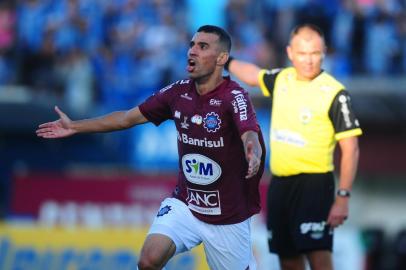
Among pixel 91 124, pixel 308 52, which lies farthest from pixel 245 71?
pixel 91 124

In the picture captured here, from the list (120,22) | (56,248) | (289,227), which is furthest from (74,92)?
(289,227)

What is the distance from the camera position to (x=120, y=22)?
17.9 m

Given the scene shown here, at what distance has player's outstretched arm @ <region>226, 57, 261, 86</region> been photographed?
400 inches

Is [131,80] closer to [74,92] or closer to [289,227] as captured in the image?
[74,92]

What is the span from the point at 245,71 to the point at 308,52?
2.71 ft

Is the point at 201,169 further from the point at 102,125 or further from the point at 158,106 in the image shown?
the point at 102,125

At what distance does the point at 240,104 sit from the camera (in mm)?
8422

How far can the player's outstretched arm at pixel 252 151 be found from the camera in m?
7.73

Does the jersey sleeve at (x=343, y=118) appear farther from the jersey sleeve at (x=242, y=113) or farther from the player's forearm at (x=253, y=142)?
the player's forearm at (x=253, y=142)

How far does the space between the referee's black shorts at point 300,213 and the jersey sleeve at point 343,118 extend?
0.50m

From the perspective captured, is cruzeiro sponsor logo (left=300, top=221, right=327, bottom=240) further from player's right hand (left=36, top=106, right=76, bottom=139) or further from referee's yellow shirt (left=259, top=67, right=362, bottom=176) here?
player's right hand (left=36, top=106, right=76, bottom=139)

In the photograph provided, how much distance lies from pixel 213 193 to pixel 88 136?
9034 mm

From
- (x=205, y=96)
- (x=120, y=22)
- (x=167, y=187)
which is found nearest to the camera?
(x=205, y=96)

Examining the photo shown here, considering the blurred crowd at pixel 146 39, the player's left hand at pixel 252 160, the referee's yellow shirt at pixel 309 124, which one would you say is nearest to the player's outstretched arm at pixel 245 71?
the referee's yellow shirt at pixel 309 124
